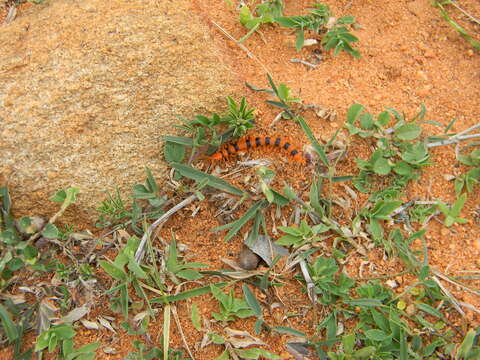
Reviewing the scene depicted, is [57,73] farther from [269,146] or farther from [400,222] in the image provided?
[400,222]

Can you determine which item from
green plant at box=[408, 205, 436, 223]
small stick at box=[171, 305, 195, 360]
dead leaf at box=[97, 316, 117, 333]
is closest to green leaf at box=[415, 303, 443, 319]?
green plant at box=[408, 205, 436, 223]

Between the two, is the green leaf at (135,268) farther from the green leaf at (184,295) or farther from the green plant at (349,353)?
the green plant at (349,353)

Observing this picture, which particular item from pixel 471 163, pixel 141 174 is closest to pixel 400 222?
pixel 471 163

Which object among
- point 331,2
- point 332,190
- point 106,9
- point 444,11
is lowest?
point 332,190

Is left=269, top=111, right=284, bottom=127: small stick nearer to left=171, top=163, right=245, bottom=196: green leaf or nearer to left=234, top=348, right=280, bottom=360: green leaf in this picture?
left=171, top=163, right=245, bottom=196: green leaf

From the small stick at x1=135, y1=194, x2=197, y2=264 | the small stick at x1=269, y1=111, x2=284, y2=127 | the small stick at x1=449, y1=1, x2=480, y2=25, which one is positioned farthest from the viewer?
the small stick at x1=449, y1=1, x2=480, y2=25

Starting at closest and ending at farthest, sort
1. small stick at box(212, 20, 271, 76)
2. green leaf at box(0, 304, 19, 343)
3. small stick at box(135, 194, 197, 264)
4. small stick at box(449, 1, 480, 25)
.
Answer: green leaf at box(0, 304, 19, 343)
small stick at box(135, 194, 197, 264)
small stick at box(212, 20, 271, 76)
small stick at box(449, 1, 480, 25)

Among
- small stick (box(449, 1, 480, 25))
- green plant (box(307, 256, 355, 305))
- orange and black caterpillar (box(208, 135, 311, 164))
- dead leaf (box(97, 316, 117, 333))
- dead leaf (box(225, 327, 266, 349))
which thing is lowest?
dead leaf (box(225, 327, 266, 349))
